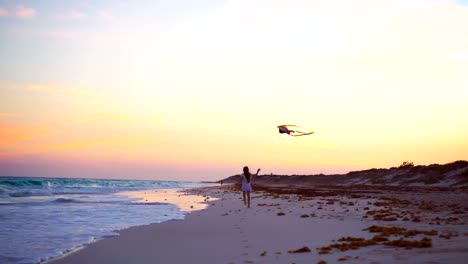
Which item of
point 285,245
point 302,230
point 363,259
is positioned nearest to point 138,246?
point 285,245

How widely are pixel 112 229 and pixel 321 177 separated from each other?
93672mm

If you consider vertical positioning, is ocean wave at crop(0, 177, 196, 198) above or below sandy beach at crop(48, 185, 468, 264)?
below

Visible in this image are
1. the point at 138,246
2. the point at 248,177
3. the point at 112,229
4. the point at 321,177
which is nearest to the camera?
the point at 138,246

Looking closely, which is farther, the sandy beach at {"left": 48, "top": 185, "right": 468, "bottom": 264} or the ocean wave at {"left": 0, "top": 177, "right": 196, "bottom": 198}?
the ocean wave at {"left": 0, "top": 177, "right": 196, "bottom": 198}

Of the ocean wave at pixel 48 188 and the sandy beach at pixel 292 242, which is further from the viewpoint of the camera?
the ocean wave at pixel 48 188

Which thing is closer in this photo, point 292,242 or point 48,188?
point 292,242

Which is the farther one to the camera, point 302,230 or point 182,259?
point 302,230

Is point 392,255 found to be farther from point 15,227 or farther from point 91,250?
point 15,227

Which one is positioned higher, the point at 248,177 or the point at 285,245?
the point at 248,177

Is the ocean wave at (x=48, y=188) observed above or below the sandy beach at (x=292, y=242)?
below

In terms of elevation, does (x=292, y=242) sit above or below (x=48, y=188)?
above

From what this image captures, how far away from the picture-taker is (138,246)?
9938mm

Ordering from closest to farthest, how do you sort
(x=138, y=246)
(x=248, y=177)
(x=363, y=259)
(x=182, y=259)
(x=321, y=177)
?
(x=363, y=259) → (x=182, y=259) → (x=138, y=246) → (x=248, y=177) → (x=321, y=177)

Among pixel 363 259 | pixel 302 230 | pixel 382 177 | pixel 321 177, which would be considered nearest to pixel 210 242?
pixel 302 230
